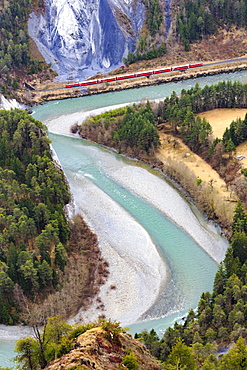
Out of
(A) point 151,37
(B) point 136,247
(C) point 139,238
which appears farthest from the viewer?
(A) point 151,37

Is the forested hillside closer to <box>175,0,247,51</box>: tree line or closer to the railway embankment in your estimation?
the railway embankment

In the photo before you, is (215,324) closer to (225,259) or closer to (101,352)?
(225,259)

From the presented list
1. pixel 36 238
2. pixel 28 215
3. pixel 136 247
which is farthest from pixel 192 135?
pixel 36 238

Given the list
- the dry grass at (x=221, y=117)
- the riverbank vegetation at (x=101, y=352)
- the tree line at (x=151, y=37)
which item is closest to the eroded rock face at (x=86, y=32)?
the tree line at (x=151, y=37)

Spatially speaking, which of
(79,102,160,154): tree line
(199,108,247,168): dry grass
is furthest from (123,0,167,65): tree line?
(199,108,247,168): dry grass

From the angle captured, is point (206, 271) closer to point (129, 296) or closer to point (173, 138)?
point (129, 296)

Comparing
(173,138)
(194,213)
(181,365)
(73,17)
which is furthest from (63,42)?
(181,365)
